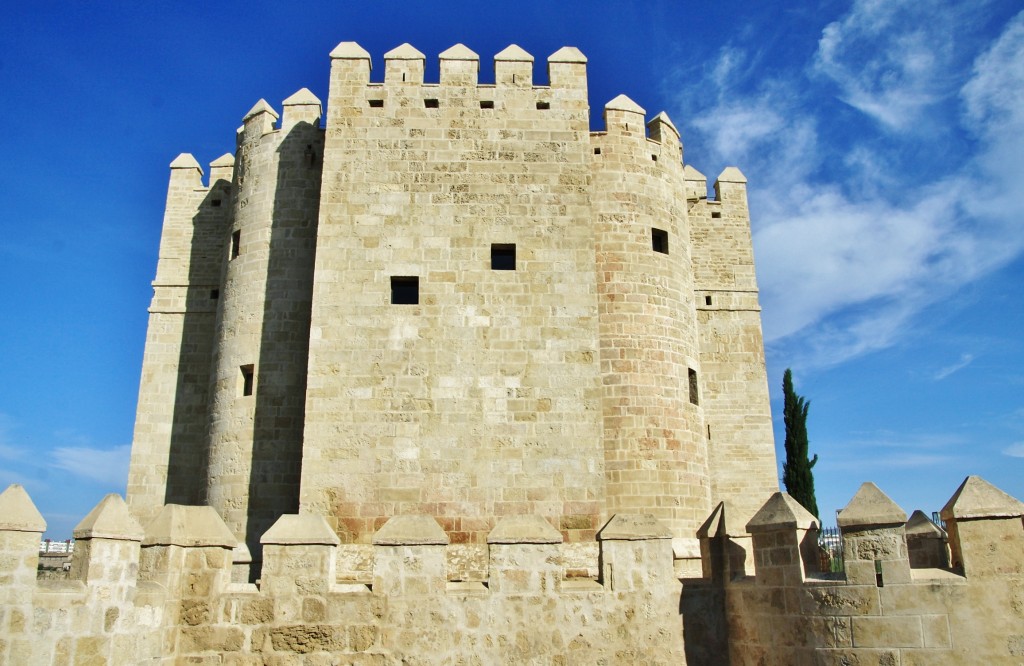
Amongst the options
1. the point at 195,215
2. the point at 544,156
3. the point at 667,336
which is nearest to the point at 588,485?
the point at 667,336

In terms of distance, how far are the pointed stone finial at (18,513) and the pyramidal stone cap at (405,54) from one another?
10.2 metres

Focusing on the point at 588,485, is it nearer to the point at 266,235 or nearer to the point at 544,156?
the point at 544,156

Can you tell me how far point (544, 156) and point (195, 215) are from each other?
26.5 ft

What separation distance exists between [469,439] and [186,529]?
16.0 feet

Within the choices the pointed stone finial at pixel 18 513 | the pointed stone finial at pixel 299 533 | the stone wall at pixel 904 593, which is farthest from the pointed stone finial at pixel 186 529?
the stone wall at pixel 904 593

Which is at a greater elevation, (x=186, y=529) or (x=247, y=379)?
(x=247, y=379)

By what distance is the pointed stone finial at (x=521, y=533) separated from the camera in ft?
30.8

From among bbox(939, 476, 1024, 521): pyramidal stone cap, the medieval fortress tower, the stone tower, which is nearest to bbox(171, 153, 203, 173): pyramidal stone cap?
the medieval fortress tower

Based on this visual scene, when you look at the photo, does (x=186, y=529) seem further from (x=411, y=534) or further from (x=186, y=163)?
(x=186, y=163)

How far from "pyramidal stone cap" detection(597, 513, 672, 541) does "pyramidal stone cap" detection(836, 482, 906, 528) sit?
2138 mm

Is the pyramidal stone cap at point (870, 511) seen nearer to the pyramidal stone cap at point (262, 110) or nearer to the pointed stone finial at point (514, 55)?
the pointed stone finial at point (514, 55)

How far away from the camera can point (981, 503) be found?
7887 mm

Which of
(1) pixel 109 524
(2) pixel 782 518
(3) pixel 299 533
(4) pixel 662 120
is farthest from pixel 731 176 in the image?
(1) pixel 109 524

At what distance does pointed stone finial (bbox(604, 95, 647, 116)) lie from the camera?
15802 millimetres
